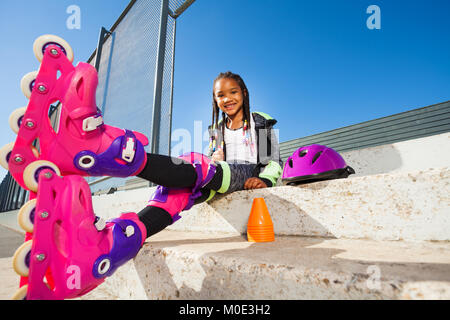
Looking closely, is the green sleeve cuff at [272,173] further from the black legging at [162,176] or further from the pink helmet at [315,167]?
the black legging at [162,176]

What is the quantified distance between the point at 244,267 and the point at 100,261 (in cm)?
49

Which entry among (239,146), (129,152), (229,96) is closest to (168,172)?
(129,152)

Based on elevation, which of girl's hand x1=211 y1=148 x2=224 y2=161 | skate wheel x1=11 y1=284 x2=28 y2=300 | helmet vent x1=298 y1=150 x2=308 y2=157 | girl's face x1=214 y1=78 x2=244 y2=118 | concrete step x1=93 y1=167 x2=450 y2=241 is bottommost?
skate wheel x1=11 y1=284 x2=28 y2=300

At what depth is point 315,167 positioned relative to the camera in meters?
1.21

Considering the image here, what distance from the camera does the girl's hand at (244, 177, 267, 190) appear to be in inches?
53.2

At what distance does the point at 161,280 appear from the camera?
86 centimetres

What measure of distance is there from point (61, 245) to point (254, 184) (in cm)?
98

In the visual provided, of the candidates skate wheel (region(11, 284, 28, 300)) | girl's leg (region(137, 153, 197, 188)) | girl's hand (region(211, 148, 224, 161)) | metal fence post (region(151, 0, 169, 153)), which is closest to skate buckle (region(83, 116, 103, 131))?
girl's leg (region(137, 153, 197, 188))

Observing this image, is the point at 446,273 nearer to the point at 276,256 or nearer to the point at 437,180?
the point at 276,256

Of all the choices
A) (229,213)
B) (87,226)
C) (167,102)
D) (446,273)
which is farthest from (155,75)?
(446,273)

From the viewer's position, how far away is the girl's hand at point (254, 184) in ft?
4.43

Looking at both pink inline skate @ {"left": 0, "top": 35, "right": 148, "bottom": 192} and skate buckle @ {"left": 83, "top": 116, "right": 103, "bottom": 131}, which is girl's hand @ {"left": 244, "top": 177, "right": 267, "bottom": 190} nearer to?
pink inline skate @ {"left": 0, "top": 35, "right": 148, "bottom": 192}

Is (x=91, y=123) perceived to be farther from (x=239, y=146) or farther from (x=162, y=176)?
(x=239, y=146)

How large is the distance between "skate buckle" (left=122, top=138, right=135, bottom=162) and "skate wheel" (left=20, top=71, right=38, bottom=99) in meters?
0.35
